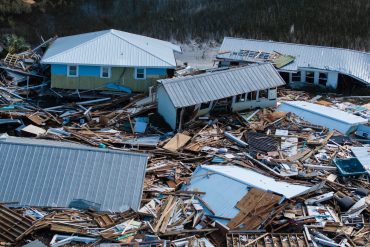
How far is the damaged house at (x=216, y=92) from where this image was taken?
2986 cm

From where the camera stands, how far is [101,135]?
96.1 ft

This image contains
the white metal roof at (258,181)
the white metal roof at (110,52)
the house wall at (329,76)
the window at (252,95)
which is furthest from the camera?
the house wall at (329,76)

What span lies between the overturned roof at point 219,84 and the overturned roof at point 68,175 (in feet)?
22.8

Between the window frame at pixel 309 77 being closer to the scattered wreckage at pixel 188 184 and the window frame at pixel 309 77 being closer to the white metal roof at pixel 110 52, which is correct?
the scattered wreckage at pixel 188 184

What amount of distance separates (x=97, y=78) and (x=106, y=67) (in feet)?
2.91

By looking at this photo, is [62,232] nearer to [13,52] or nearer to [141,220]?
[141,220]

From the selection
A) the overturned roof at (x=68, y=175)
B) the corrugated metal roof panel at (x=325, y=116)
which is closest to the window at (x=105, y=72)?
the corrugated metal roof panel at (x=325, y=116)

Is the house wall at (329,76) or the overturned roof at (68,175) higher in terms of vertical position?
the house wall at (329,76)

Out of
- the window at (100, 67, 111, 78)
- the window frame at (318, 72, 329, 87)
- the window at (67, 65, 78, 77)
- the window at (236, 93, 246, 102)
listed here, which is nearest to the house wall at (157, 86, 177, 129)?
the window at (236, 93, 246, 102)

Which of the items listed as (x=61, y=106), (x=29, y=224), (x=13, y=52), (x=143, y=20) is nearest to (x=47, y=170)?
(x=29, y=224)

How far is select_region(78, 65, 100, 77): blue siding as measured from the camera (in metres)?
34.3

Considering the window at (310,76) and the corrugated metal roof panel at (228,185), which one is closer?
the corrugated metal roof panel at (228,185)

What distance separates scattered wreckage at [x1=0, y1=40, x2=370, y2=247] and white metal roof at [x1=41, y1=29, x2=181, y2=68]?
5.15 metres

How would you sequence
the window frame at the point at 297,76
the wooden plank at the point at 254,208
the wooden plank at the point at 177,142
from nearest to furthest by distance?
the wooden plank at the point at 254,208 → the wooden plank at the point at 177,142 → the window frame at the point at 297,76
